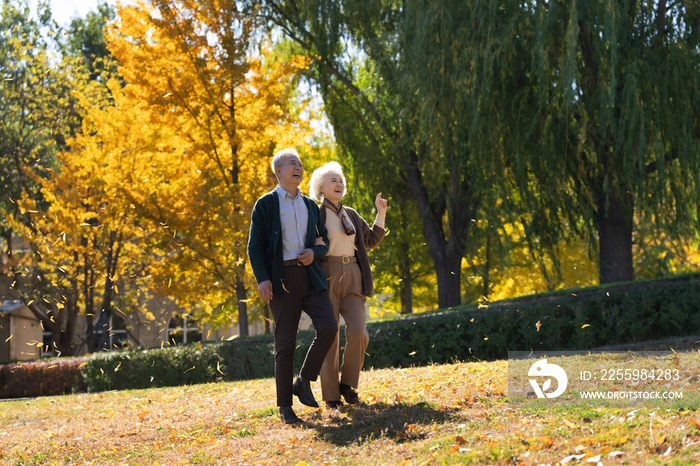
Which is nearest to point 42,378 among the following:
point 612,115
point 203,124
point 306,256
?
point 203,124

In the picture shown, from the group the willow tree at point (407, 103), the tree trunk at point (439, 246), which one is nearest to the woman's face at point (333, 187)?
the willow tree at point (407, 103)

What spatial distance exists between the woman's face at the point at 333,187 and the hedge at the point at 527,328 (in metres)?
4.18

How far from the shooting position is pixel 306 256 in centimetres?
481

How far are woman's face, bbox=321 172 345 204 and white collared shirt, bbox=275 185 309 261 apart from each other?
304mm

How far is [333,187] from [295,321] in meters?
1.15

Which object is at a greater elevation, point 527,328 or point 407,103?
point 407,103

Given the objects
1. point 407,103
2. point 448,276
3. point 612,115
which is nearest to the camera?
point 612,115

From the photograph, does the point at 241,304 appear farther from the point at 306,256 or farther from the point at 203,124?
the point at 306,256

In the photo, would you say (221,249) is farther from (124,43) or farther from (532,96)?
(532,96)

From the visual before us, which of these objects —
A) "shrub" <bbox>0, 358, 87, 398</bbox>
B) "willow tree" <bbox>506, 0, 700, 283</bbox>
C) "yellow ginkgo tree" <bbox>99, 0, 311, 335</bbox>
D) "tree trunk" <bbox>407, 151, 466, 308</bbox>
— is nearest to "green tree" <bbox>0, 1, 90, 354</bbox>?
"shrub" <bbox>0, 358, 87, 398</bbox>

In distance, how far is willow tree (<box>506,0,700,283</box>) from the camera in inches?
381

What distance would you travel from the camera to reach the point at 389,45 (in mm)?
13328

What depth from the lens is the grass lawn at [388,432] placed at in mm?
3471

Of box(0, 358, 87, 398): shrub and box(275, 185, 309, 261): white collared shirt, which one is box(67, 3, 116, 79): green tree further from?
box(275, 185, 309, 261): white collared shirt
